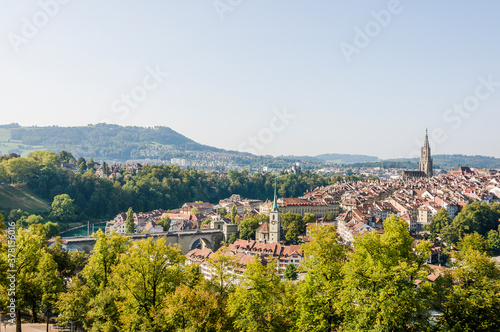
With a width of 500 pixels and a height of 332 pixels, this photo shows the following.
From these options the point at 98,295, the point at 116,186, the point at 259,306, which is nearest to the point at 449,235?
the point at 259,306

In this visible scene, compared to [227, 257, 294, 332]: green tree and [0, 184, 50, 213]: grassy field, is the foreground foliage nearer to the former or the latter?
[227, 257, 294, 332]: green tree

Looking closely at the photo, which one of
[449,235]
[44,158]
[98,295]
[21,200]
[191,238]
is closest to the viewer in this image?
[98,295]

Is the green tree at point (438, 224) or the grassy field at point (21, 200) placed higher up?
the grassy field at point (21, 200)

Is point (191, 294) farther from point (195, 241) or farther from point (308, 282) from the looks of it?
point (195, 241)

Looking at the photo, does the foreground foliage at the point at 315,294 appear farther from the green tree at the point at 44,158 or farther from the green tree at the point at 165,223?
the green tree at the point at 44,158

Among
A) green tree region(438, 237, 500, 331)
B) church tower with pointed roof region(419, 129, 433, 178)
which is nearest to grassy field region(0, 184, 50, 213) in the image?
green tree region(438, 237, 500, 331)

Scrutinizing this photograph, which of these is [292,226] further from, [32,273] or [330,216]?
[32,273]

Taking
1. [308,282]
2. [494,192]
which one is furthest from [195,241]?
[494,192]

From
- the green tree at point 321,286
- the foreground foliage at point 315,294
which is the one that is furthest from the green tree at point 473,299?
the green tree at point 321,286
